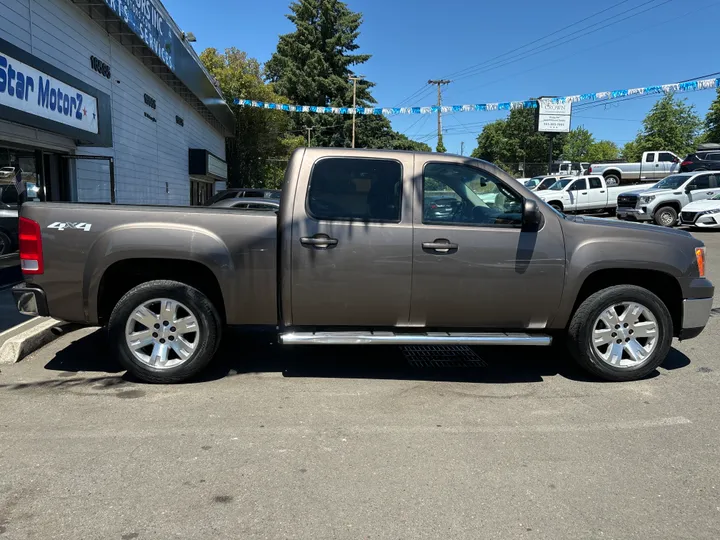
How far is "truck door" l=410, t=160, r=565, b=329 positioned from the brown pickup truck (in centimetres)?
1

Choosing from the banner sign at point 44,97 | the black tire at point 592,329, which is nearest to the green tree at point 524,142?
the banner sign at point 44,97

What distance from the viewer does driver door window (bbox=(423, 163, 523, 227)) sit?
4.60 metres

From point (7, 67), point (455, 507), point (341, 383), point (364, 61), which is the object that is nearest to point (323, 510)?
point (455, 507)

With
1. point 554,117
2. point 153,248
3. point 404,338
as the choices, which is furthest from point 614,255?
point 554,117

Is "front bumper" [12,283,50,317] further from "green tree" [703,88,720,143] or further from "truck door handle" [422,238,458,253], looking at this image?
"green tree" [703,88,720,143]

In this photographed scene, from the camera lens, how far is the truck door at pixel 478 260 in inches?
176

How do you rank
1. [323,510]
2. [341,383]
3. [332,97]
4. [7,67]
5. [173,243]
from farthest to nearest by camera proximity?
[332,97] < [7,67] < [341,383] < [173,243] < [323,510]

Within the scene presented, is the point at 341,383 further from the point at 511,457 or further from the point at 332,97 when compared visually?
the point at 332,97

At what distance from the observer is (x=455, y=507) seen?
2.94 m

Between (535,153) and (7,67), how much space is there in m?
72.5

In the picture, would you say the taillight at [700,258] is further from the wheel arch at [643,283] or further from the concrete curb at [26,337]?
the concrete curb at [26,337]

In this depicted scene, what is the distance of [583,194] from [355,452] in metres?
21.7

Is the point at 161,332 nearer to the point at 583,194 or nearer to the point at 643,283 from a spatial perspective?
the point at 643,283

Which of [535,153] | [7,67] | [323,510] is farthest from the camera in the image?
[535,153]
